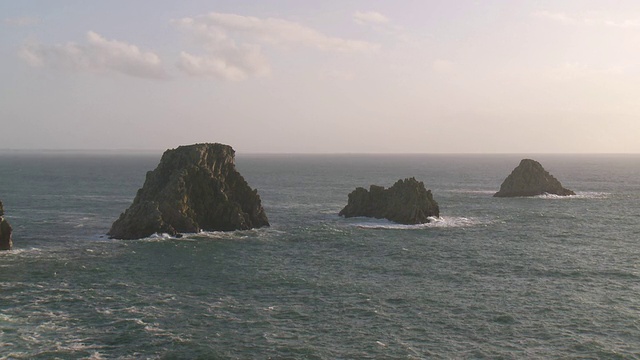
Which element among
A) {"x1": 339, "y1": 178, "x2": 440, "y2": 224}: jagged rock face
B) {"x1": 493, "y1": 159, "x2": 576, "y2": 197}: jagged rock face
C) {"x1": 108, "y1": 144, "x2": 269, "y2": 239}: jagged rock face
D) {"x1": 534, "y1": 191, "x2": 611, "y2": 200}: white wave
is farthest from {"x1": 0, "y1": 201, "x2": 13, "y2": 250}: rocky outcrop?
{"x1": 534, "y1": 191, "x2": 611, "y2": 200}: white wave

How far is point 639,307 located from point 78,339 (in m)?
49.3

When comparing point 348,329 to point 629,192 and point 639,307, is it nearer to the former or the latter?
point 639,307

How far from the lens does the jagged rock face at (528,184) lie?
155000mm

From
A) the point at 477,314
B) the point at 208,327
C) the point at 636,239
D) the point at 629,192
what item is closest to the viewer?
the point at 208,327

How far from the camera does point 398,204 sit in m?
108

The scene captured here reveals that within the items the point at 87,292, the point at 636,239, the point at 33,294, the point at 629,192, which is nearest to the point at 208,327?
the point at 87,292

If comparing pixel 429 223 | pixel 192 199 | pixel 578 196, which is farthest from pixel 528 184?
pixel 192 199

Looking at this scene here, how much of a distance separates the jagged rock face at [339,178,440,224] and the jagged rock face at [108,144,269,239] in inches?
851

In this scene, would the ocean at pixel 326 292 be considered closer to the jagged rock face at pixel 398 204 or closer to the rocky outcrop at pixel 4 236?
the rocky outcrop at pixel 4 236

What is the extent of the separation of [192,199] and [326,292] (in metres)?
44.4

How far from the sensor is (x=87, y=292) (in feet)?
185

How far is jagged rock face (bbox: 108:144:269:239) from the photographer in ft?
288

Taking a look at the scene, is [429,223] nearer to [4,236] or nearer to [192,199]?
[192,199]

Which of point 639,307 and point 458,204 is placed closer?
point 639,307
